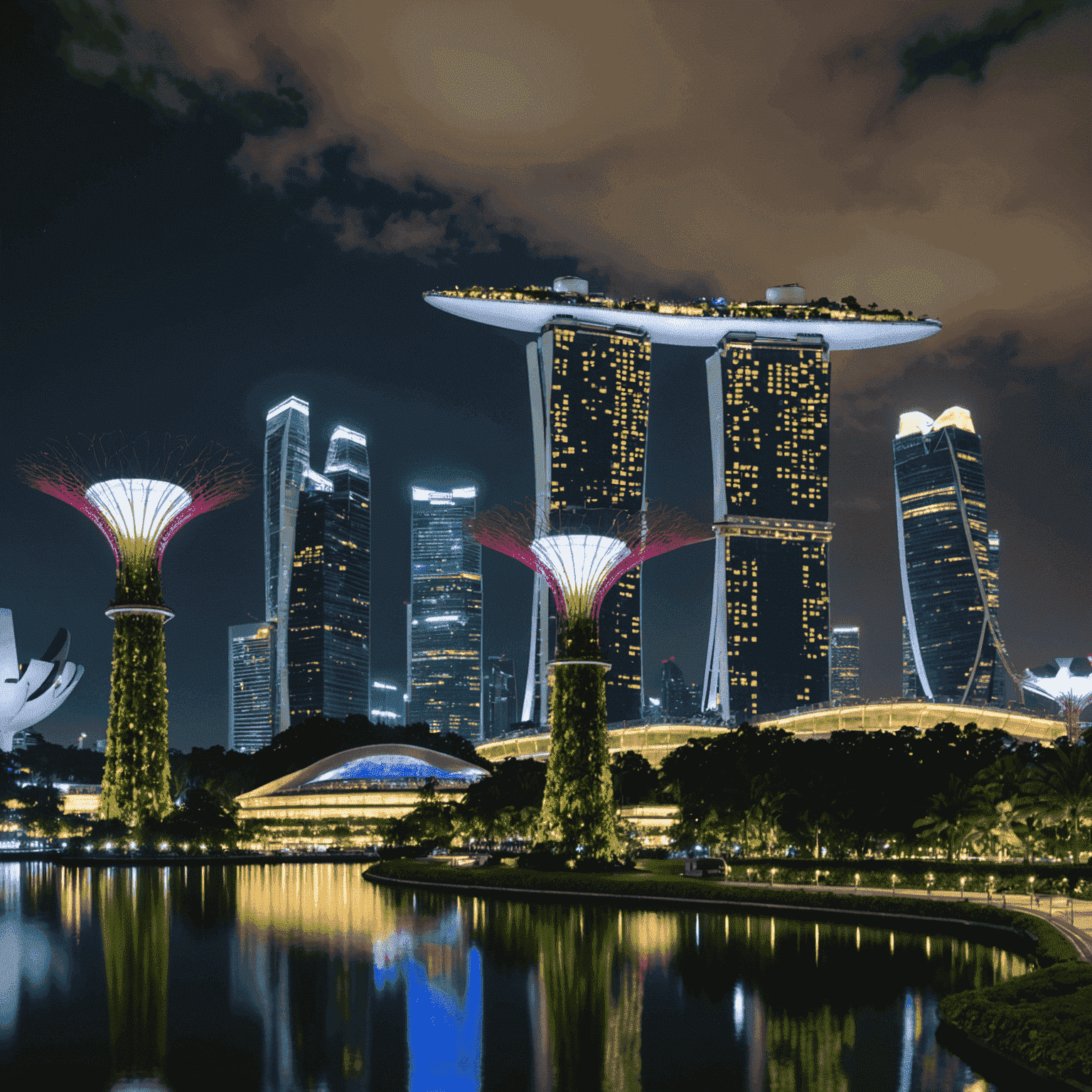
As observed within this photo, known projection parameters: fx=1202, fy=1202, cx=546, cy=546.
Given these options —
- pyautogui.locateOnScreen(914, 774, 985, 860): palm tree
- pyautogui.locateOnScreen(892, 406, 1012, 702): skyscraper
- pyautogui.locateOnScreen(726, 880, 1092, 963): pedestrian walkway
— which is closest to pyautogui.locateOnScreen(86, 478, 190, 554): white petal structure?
pyautogui.locateOnScreen(726, 880, 1092, 963): pedestrian walkway

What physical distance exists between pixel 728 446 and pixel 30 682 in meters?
97.9

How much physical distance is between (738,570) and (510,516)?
11633 centimetres

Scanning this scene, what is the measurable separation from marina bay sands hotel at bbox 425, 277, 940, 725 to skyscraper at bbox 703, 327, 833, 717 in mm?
193

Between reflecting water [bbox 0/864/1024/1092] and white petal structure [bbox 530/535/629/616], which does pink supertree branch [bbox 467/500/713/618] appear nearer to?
white petal structure [bbox 530/535/629/616]

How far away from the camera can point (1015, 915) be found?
2977 centimetres

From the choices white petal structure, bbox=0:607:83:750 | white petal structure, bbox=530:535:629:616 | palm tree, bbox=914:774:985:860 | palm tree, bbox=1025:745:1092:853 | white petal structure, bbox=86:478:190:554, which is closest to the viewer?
palm tree, bbox=1025:745:1092:853

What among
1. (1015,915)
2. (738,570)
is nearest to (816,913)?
(1015,915)

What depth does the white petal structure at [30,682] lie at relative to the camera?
10462 centimetres

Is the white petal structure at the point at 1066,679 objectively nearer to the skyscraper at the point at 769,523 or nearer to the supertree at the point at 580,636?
the skyscraper at the point at 769,523

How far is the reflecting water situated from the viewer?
16.2 meters

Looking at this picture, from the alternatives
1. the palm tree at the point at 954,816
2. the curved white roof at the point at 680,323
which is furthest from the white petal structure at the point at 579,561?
the curved white roof at the point at 680,323

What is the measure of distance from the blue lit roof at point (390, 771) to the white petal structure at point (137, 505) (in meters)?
35.5

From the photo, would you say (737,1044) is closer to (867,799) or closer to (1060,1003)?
(1060,1003)

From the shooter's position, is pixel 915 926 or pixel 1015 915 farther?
pixel 915 926
